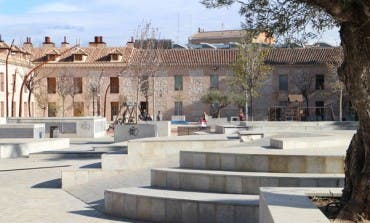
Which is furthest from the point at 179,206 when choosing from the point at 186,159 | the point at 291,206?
the point at 291,206

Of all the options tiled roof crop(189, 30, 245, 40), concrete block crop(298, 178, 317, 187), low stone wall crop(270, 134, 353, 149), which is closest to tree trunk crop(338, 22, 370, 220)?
concrete block crop(298, 178, 317, 187)

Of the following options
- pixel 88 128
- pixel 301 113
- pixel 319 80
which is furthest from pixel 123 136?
pixel 319 80

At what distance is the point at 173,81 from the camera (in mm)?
56500

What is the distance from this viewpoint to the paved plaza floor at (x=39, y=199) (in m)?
10.3

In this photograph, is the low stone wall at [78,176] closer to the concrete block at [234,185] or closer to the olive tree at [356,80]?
the concrete block at [234,185]

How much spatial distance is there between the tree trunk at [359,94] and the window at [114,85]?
170 ft

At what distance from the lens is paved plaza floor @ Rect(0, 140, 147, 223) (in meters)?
10.3

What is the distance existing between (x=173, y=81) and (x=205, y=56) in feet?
12.0

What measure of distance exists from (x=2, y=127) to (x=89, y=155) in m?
8.83

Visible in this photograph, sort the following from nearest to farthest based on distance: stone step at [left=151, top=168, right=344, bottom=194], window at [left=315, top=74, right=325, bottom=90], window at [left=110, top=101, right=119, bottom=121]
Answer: stone step at [left=151, top=168, right=344, bottom=194] → window at [left=315, top=74, right=325, bottom=90] → window at [left=110, top=101, right=119, bottom=121]

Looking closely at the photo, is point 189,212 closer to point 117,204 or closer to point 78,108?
point 117,204

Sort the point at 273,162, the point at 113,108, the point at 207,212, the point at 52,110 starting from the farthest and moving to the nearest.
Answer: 1. the point at 113,108
2. the point at 52,110
3. the point at 273,162
4. the point at 207,212

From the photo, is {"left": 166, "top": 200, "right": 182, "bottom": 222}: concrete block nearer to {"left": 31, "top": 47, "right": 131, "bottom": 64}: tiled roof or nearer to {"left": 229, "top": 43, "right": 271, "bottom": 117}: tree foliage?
{"left": 229, "top": 43, "right": 271, "bottom": 117}: tree foliage

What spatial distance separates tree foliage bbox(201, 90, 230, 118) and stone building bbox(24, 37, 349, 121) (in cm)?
88
